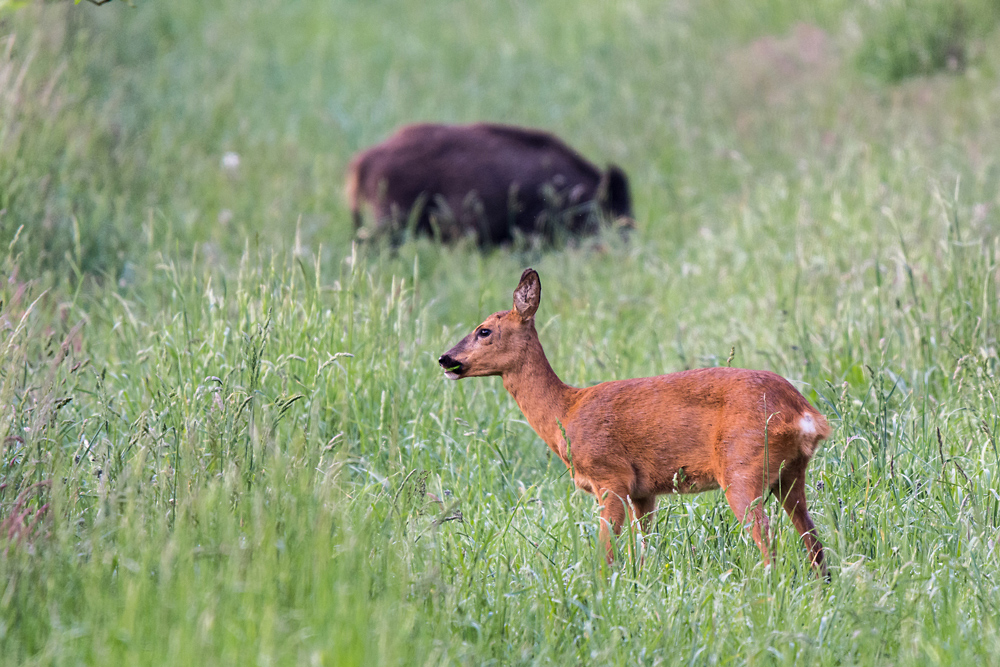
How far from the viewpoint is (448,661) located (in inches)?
97.3

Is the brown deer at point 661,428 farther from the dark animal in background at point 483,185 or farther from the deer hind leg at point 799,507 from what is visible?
the dark animal in background at point 483,185

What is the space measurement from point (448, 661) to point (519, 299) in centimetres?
159

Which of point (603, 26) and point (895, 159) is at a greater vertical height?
point (603, 26)

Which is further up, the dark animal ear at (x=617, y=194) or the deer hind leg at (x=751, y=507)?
the dark animal ear at (x=617, y=194)

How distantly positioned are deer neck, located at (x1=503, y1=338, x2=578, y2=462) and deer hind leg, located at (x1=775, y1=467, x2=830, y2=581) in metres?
0.79

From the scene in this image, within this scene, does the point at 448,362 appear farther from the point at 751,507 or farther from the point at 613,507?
the point at 751,507

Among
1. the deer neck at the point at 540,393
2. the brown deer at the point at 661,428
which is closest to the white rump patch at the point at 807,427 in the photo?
the brown deer at the point at 661,428

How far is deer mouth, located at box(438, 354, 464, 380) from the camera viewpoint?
12.3 ft

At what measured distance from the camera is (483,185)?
810cm

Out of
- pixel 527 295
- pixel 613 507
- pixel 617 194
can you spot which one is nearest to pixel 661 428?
pixel 613 507

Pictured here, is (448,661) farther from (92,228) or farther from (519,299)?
(92,228)

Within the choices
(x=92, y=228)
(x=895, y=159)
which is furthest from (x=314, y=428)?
(x=895, y=159)

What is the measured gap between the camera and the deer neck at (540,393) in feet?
12.3

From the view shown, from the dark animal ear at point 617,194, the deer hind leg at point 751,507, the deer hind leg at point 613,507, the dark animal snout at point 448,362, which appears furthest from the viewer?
the dark animal ear at point 617,194
